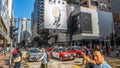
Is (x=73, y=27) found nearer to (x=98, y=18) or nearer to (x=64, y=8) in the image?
(x=98, y=18)

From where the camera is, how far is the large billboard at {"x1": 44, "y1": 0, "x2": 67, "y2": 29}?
90.4m

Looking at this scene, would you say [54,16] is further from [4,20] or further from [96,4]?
[4,20]

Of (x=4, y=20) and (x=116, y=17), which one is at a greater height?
(x=116, y=17)

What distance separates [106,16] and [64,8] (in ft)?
119

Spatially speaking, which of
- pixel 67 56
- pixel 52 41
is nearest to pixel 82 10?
pixel 52 41

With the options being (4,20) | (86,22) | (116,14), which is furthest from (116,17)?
(4,20)

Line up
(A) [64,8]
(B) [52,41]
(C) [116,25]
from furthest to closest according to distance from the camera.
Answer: (A) [64,8]
(B) [52,41]
(C) [116,25]

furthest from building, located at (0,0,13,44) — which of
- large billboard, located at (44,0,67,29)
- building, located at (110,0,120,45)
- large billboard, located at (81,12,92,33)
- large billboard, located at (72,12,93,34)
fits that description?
large billboard, located at (44,0,67,29)

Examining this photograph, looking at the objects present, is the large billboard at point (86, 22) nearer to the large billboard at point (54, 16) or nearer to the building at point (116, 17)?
the building at point (116, 17)

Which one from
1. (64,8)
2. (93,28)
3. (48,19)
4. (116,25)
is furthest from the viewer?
(64,8)

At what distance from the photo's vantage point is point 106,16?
67.2 metres

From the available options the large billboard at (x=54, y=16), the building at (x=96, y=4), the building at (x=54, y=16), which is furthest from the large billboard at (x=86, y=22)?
the large billboard at (x=54, y=16)

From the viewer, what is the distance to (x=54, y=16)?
306ft

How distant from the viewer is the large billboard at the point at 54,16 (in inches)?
3558
